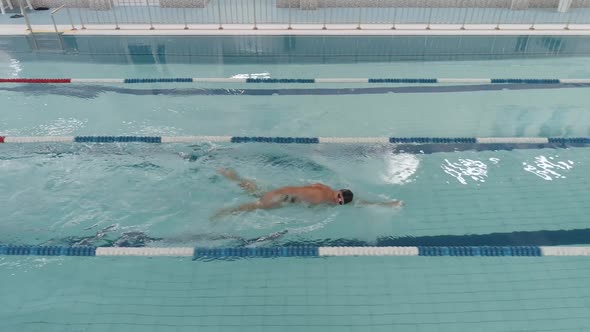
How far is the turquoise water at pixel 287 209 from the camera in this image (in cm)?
300

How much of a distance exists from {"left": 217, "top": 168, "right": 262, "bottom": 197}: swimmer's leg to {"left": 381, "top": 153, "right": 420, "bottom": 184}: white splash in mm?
1270

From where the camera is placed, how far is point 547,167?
14.8 feet

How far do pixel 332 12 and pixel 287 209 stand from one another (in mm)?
6570

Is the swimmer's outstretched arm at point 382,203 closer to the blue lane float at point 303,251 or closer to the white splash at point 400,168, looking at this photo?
the white splash at point 400,168

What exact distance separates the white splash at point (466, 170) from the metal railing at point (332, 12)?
4401 millimetres

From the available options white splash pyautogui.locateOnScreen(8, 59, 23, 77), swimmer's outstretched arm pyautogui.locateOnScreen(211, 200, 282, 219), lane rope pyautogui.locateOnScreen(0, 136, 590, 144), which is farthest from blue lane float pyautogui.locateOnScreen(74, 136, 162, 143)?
white splash pyautogui.locateOnScreen(8, 59, 23, 77)

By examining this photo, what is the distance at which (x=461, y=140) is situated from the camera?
492cm

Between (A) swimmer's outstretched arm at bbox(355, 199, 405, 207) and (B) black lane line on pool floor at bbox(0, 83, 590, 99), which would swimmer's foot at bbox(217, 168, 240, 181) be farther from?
(B) black lane line on pool floor at bbox(0, 83, 590, 99)

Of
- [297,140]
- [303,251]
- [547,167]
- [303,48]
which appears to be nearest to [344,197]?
[303,251]

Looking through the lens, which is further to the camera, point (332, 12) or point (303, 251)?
point (332, 12)

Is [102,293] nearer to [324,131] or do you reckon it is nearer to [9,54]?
[324,131]

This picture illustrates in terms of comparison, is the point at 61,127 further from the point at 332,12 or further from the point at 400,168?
the point at 332,12

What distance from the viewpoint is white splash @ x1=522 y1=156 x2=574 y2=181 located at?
4.38 metres

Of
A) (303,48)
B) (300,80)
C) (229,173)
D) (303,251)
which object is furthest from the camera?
(303,48)
